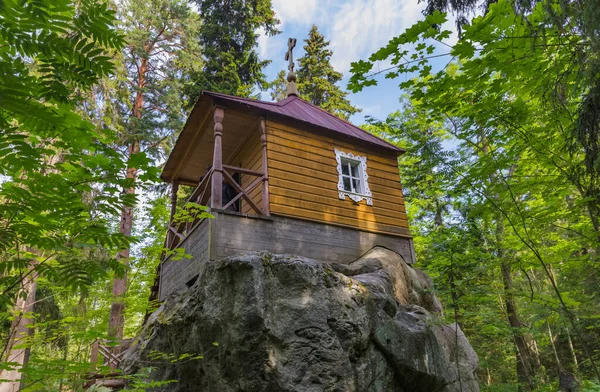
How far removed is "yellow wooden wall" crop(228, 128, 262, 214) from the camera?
9195 mm

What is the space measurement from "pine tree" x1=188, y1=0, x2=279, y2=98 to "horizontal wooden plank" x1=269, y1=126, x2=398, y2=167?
268 inches

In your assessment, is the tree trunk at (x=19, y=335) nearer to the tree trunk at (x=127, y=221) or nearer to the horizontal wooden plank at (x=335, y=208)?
the tree trunk at (x=127, y=221)

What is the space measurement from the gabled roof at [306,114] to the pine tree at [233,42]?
5048 mm

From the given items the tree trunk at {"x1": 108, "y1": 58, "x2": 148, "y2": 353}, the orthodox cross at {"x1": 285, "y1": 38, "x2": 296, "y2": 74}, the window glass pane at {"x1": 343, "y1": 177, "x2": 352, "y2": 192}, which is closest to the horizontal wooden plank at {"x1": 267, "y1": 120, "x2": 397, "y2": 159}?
the window glass pane at {"x1": 343, "y1": 177, "x2": 352, "y2": 192}

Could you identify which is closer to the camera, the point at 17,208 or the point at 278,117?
the point at 17,208

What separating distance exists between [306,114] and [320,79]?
11.8 metres

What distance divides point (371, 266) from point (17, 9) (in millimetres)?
7392

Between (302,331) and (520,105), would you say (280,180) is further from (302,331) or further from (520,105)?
(520,105)

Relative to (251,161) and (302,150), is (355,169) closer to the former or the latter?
(302,150)

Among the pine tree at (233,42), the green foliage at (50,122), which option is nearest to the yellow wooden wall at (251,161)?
the pine tree at (233,42)

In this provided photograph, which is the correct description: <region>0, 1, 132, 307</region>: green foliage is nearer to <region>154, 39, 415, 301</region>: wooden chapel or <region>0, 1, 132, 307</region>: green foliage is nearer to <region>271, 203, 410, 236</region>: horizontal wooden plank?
<region>154, 39, 415, 301</region>: wooden chapel

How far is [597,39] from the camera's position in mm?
3277

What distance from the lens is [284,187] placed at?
27.7 feet

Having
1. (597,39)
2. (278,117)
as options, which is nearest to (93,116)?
(278,117)
